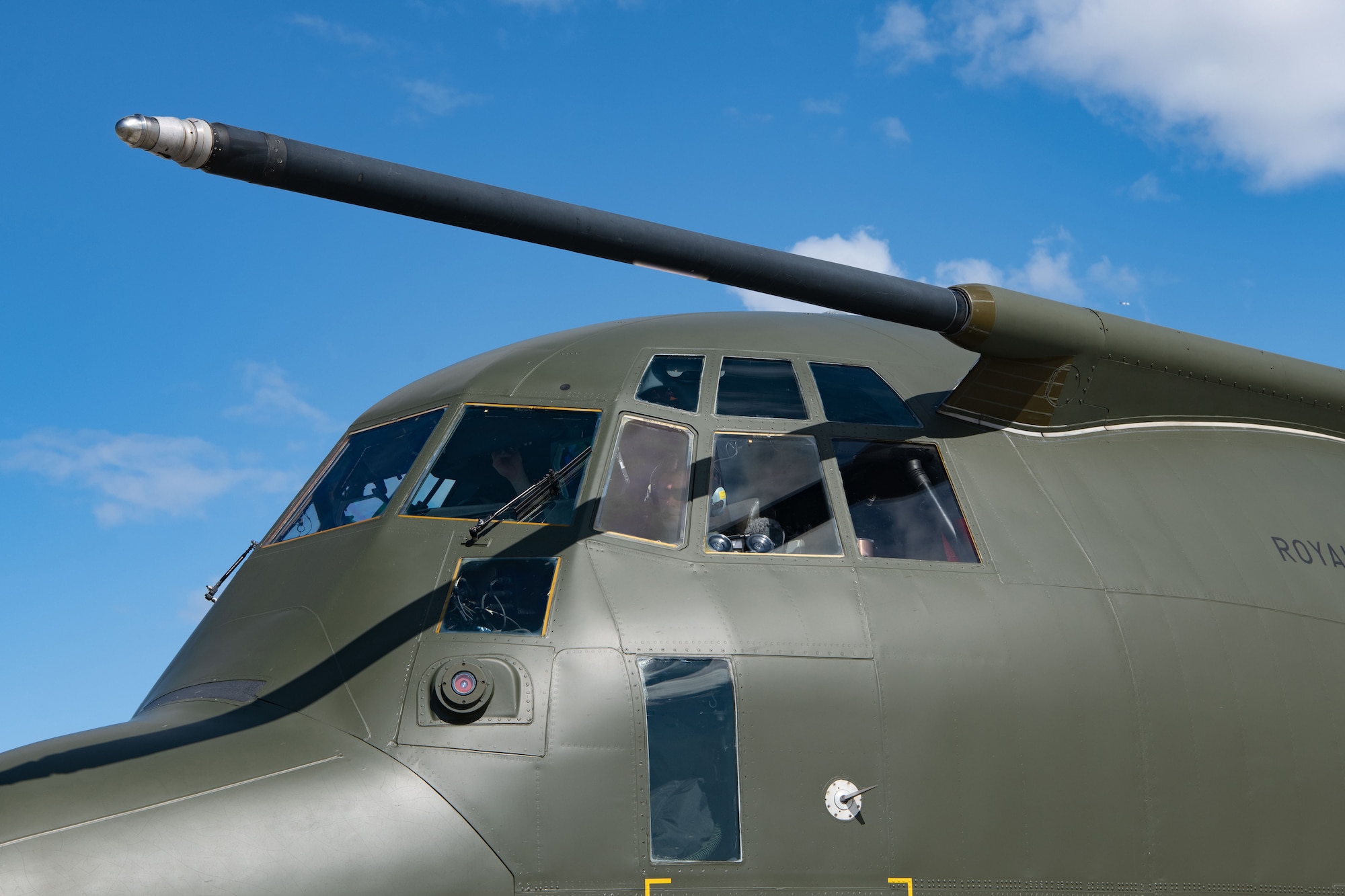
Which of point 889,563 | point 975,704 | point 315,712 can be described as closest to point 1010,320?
point 889,563

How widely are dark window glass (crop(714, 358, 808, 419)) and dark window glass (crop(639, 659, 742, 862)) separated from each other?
2.06 metres

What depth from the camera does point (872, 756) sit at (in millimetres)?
7219

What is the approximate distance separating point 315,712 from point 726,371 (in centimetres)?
372

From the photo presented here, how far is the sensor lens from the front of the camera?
6785 mm

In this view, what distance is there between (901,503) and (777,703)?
1.96m

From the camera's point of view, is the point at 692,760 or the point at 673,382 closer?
the point at 692,760

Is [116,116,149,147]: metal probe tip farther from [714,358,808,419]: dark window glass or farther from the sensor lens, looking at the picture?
[714,358,808,419]: dark window glass

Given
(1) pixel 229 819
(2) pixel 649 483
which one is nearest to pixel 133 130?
(1) pixel 229 819

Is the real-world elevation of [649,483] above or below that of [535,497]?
above

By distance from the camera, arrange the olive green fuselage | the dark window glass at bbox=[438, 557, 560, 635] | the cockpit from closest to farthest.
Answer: the olive green fuselage → the dark window glass at bbox=[438, 557, 560, 635] → the cockpit

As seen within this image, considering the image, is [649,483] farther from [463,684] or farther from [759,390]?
[463,684]

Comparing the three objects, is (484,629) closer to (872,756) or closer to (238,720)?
(238,720)

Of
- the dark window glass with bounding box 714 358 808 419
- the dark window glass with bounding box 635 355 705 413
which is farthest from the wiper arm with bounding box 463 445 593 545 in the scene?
the dark window glass with bounding box 714 358 808 419

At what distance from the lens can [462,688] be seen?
6.80 metres
